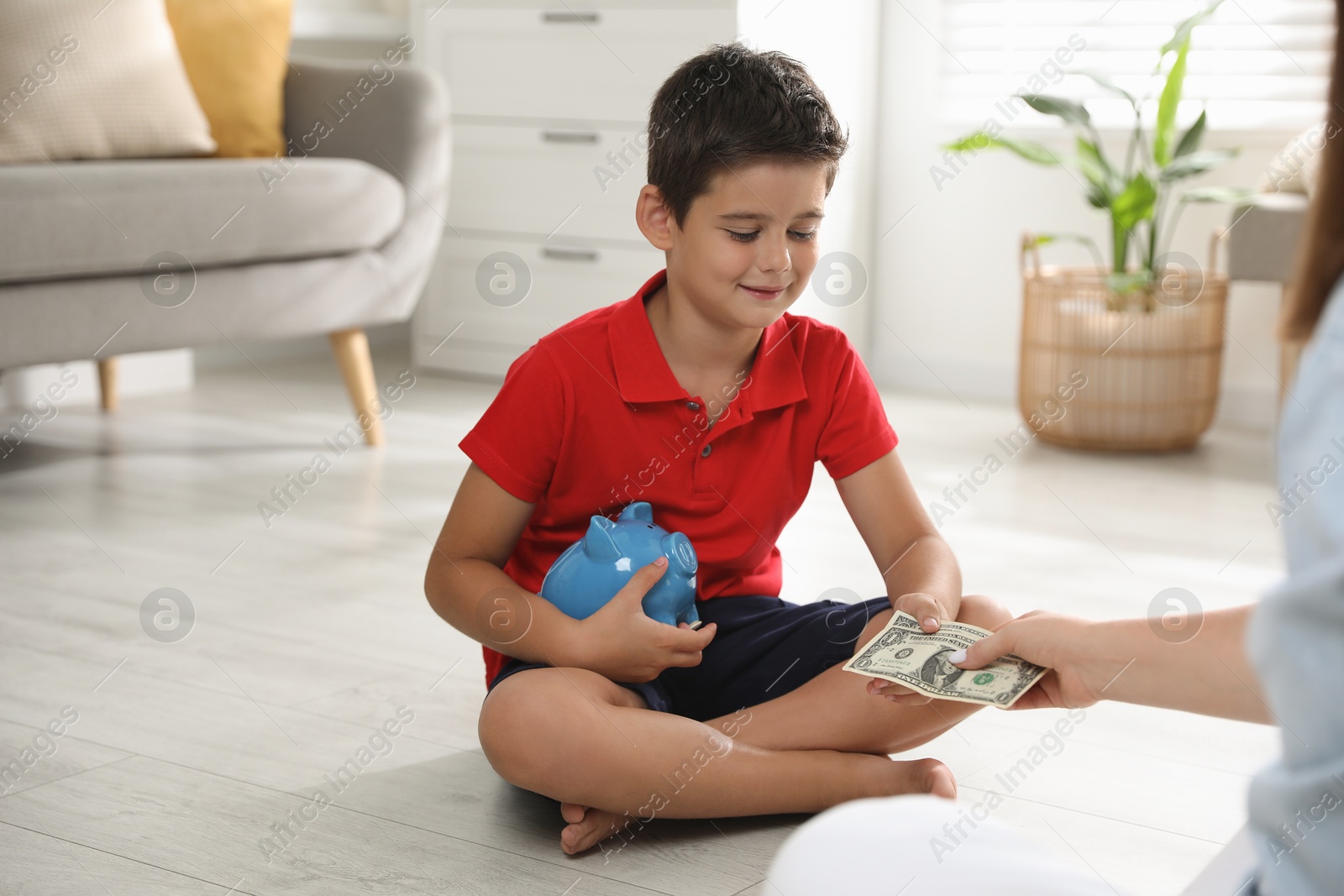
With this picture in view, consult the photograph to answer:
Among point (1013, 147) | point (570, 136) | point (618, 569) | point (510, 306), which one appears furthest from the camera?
point (510, 306)

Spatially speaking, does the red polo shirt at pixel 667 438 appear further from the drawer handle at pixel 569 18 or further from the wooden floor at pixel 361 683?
the drawer handle at pixel 569 18

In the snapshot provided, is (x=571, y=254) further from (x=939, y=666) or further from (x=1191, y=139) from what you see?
(x=939, y=666)

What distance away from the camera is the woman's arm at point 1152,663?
0.57 metres

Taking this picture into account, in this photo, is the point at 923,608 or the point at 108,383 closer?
the point at 923,608

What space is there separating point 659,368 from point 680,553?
0.53 ft

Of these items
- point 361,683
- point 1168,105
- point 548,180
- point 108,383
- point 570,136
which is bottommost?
point 108,383

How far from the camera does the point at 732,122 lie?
3.43ft

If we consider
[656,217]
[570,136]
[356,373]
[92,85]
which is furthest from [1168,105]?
[92,85]

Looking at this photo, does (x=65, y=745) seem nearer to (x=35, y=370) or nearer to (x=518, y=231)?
(x=35, y=370)

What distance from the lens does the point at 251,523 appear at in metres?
1.92

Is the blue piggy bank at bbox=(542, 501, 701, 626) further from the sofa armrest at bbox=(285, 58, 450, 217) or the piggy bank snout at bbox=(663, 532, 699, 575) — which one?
the sofa armrest at bbox=(285, 58, 450, 217)

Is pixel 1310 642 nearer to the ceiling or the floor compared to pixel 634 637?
nearer to the ceiling

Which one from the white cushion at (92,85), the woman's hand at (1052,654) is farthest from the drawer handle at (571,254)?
the woman's hand at (1052,654)

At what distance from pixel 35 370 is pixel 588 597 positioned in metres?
2.13
